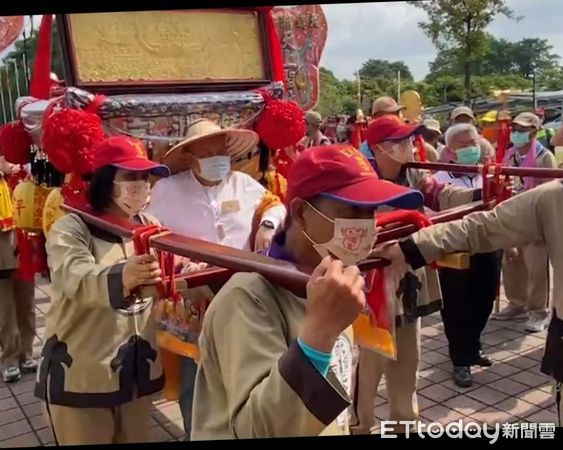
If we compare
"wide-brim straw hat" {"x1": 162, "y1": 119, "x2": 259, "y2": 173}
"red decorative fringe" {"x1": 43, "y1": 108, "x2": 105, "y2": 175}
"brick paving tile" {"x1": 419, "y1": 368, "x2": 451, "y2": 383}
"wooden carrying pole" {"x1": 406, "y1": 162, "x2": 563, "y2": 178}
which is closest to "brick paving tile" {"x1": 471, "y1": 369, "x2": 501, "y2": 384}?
"brick paving tile" {"x1": 419, "y1": 368, "x2": 451, "y2": 383}

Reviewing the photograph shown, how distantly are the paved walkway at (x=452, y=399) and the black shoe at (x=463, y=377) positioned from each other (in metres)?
0.03

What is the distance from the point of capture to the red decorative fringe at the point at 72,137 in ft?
7.45

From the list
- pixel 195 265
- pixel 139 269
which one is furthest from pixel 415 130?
pixel 139 269

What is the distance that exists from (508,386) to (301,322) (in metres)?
2.41

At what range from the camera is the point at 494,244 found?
191 cm

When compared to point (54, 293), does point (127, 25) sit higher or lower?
higher

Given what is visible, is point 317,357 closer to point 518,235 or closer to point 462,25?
point 518,235

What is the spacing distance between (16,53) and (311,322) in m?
2.86

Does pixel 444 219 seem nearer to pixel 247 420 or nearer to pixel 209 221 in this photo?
pixel 209 221

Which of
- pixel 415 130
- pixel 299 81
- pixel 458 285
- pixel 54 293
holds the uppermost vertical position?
pixel 299 81

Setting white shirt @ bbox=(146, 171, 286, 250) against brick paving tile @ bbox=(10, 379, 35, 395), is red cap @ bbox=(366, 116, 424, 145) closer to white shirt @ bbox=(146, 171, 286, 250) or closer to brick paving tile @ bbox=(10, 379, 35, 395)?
white shirt @ bbox=(146, 171, 286, 250)

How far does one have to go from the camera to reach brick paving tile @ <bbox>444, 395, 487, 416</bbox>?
9.35 ft

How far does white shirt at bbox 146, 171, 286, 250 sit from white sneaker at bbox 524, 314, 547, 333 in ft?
7.45

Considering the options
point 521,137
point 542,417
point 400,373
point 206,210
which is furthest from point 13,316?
point 521,137
